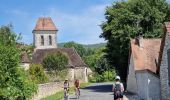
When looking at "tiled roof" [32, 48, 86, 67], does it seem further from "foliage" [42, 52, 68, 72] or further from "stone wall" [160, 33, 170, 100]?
"stone wall" [160, 33, 170, 100]

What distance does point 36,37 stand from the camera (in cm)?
12162

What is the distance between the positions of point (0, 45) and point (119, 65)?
103 ft

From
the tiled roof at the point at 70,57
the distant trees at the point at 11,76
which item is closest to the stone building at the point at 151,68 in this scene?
the distant trees at the point at 11,76

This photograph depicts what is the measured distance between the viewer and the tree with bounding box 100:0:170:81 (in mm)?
49281

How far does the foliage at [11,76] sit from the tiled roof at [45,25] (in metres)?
96.4

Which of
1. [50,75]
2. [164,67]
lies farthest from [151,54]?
[50,75]

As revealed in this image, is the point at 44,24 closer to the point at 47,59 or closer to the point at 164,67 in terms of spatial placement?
the point at 47,59

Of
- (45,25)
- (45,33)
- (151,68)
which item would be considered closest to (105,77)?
(45,33)

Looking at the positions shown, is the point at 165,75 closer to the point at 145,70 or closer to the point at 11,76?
the point at 145,70

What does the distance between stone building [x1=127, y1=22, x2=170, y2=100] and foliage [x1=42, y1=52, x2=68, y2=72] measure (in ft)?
93.2

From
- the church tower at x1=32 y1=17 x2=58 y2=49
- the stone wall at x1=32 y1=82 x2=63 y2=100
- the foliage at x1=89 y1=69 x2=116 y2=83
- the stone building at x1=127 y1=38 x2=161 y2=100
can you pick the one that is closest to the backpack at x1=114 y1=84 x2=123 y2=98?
the stone building at x1=127 y1=38 x2=161 y2=100

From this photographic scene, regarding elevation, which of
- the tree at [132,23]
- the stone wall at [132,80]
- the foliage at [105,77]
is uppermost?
the tree at [132,23]

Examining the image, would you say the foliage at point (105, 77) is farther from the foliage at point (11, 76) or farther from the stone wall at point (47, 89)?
the foliage at point (11, 76)

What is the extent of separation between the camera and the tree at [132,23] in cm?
4928
